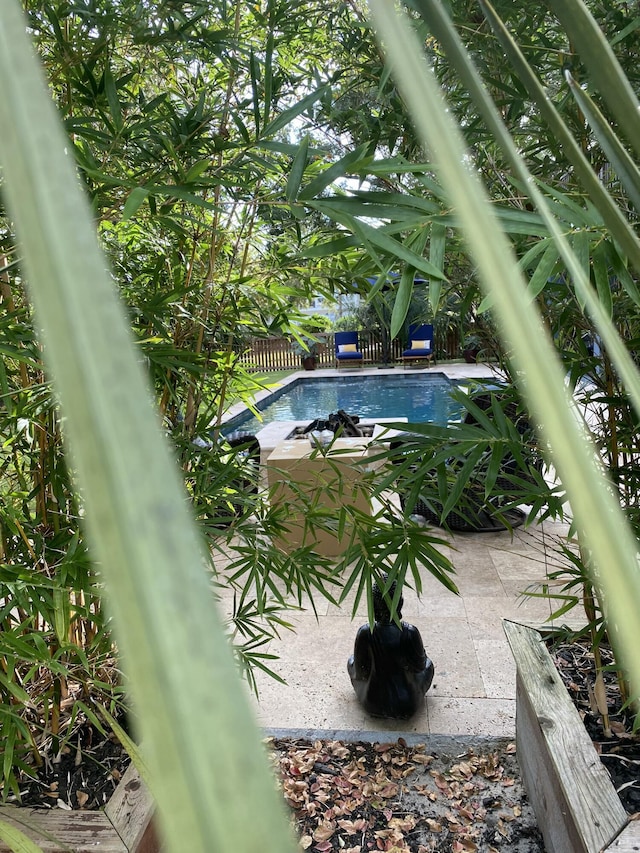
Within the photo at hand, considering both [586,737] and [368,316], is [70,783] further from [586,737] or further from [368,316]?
[368,316]

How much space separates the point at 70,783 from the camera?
1.28m

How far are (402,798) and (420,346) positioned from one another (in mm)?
11275

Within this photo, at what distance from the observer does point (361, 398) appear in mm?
10078

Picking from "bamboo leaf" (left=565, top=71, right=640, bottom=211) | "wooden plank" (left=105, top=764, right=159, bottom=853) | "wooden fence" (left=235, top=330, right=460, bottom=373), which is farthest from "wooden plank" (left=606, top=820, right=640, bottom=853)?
"wooden fence" (left=235, top=330, right=460, bottom=373)

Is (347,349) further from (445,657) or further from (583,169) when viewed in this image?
(583,169)

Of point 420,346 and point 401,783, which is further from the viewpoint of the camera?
point 420,346

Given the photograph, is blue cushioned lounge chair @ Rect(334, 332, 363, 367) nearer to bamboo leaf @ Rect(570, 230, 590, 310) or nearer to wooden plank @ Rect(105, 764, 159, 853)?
wooden plank @ Rect(105, 764, 159, 853)

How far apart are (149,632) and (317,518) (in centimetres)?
141

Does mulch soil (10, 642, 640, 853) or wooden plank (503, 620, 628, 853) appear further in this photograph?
mulch soil (10, 642, 640, 853)

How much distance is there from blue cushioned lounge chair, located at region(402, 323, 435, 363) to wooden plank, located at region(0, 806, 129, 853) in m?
11.5

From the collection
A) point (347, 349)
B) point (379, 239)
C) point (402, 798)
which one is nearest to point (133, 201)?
point (379, 239)

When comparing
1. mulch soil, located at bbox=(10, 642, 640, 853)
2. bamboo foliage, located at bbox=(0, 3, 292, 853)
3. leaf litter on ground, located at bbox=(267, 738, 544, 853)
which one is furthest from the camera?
leaf litter on ground, located at bbox=(267, 738, 544, 853)

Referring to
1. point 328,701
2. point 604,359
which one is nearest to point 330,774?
point 328,701

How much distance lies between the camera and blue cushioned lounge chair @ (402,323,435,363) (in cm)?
1216
